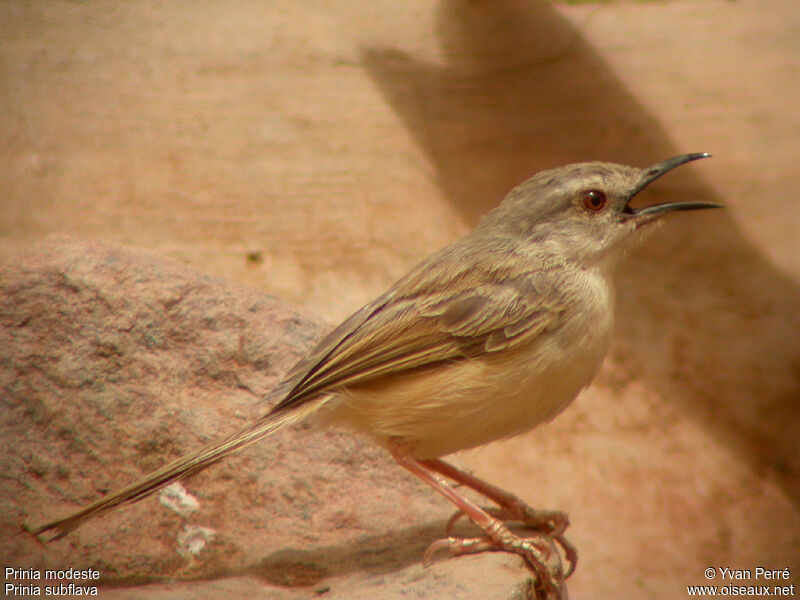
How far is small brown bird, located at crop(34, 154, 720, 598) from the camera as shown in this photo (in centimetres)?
368

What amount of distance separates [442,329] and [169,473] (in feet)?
4.44

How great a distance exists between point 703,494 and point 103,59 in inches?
222

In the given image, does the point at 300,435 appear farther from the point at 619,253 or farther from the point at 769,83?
the point at 769,83

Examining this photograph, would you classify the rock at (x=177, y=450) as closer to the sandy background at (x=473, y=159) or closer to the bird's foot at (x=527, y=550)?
the bird's foot at (x=527, y=550)

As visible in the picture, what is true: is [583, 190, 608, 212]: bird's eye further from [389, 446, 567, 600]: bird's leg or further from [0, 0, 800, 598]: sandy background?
[0, 0, 800, 598]: sandy background

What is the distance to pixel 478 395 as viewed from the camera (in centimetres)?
368

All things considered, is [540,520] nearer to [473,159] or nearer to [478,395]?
[478,395]

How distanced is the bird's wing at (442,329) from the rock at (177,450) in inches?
29.7

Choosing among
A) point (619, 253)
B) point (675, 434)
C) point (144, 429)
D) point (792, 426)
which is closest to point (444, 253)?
point (619, 253)

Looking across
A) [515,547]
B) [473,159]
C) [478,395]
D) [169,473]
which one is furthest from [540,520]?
[473,159]

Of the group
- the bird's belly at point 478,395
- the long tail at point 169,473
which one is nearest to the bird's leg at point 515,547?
the bird's belly at point 478,395

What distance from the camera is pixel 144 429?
434cm

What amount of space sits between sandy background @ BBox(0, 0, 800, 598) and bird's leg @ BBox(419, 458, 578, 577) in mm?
1651

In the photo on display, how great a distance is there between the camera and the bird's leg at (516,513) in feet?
13.4
